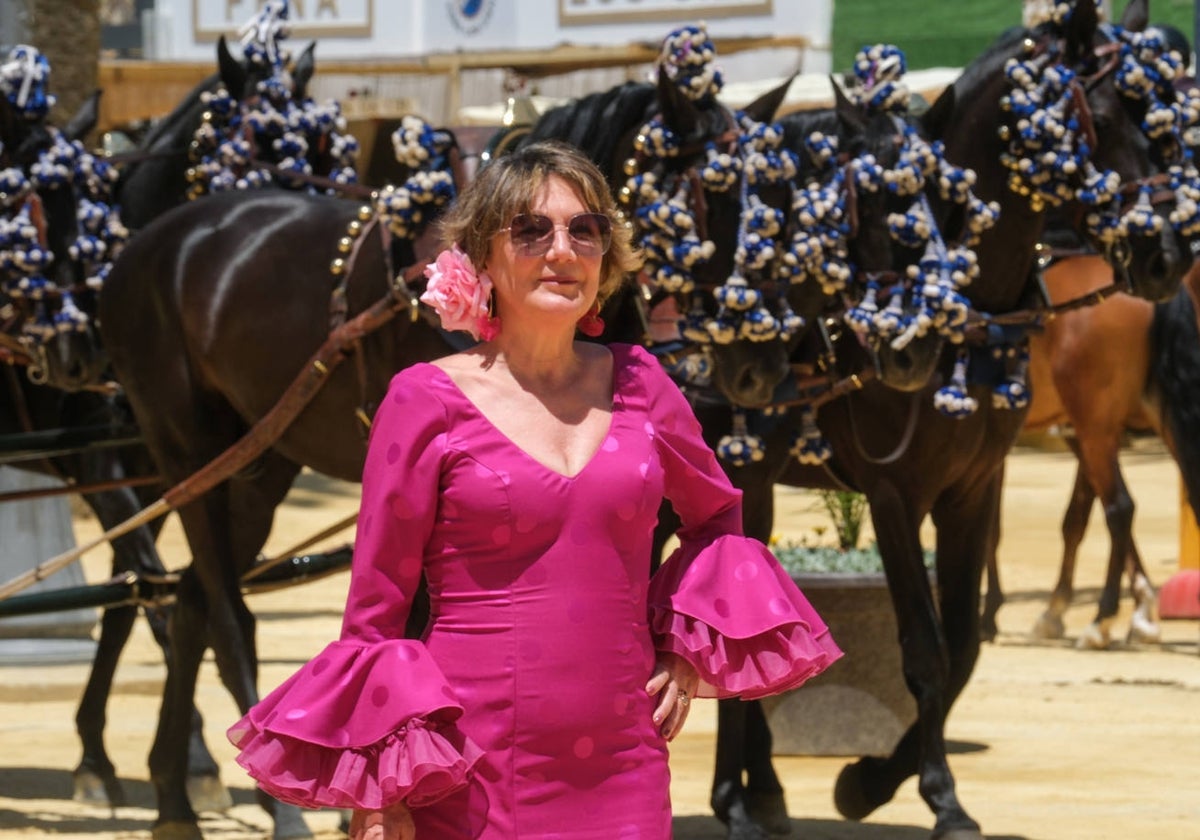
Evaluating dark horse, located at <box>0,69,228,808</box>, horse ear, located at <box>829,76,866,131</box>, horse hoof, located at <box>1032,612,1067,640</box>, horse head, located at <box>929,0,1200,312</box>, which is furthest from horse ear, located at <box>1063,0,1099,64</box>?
horse hoof, located at <box>1032,612,1067,640</box>

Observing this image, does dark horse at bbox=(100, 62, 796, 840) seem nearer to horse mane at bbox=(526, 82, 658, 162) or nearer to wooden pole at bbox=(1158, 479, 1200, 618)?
horse mane at bbox=(526, 82, 658, 162)

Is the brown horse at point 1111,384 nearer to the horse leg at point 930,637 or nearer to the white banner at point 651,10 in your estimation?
the horse leg at point 930,637

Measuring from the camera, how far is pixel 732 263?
6.11 metres

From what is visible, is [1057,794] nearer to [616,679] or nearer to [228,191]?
[228,191]

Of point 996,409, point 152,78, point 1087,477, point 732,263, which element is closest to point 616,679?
point 732,263

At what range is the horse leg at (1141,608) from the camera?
11281 millimetres

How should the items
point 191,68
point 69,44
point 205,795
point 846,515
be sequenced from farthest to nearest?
point 191,68 → point 69,44 → point 846,515 → point 205,795

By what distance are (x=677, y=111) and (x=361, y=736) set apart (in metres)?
3.25

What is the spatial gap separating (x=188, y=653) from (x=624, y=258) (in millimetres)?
3824

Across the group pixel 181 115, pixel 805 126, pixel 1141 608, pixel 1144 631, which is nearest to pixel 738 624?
pixel 805 126

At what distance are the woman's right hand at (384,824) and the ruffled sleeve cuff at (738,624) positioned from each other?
0.62 m

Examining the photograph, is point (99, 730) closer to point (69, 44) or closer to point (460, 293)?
point (460, 293)

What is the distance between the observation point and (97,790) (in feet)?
26.0

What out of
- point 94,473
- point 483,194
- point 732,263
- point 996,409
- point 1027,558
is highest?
point 483,194
